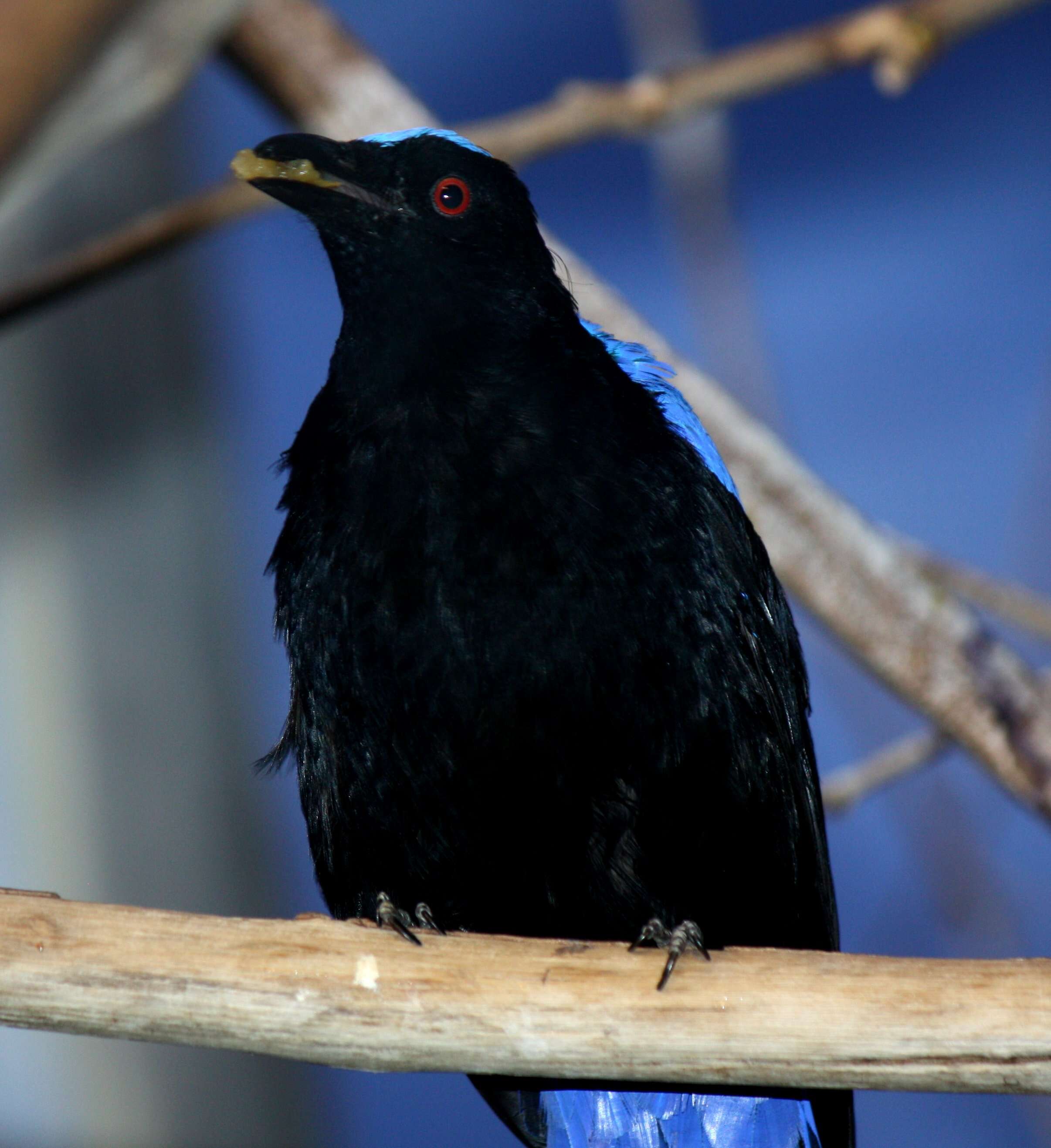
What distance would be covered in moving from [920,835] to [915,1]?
10.3 ft

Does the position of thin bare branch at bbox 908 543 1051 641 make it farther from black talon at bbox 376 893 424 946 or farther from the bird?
black talon at bbox 376 893 424 946

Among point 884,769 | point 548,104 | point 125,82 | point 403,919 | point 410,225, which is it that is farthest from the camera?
point 548,104

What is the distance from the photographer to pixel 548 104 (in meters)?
2.96

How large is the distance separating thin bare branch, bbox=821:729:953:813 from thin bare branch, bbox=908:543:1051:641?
0.28 m

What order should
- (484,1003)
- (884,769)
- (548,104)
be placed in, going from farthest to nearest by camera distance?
(548,104)
(884,769)
(484,1003)

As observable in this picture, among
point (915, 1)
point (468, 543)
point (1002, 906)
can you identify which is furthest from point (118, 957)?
point (1002, 906)

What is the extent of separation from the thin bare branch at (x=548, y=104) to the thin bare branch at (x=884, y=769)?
4.24ft

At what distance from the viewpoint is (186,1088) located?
5.39 m

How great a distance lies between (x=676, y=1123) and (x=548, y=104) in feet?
6.55

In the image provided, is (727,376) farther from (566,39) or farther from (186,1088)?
(186,1088)

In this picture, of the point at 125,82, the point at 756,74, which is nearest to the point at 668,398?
the point at 756,74

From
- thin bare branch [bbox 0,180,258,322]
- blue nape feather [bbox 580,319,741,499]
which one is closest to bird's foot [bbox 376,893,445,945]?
blue nape feather [bbox 580,319,741,499]

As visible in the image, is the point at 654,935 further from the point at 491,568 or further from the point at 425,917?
the point at 491,568

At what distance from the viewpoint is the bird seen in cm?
206
